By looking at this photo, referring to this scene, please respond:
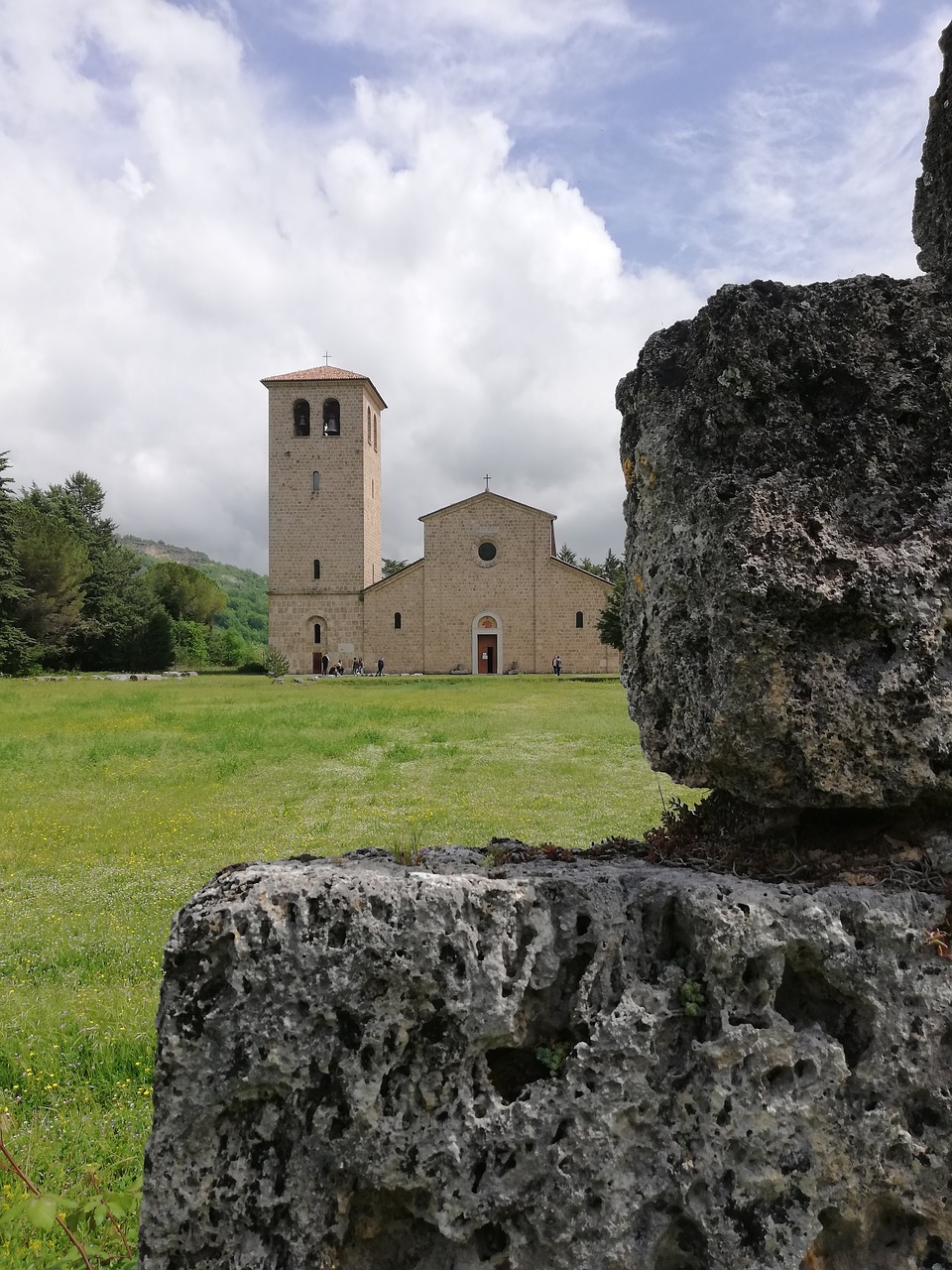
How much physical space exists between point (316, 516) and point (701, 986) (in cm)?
4822

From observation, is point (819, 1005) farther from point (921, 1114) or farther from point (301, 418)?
point (301, 418)

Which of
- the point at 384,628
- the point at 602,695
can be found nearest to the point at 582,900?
the point at 602,695

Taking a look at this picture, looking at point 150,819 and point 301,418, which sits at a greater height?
point 301,418

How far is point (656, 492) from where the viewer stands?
8.79 ft

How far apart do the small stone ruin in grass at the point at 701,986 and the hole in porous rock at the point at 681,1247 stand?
2cm

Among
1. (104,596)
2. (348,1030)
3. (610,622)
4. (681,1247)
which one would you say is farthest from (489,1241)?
(104,596)

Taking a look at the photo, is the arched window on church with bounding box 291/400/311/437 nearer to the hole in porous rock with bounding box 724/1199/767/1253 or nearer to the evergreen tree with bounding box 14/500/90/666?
the evergreen tree with bounding box 14/500/90/666

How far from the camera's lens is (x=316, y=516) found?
1916 inches

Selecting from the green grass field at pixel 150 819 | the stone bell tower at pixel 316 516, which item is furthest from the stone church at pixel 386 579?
the green grass field at pixel 150 819

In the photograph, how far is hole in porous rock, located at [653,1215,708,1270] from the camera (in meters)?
2.14

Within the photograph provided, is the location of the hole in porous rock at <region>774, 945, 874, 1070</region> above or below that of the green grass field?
above

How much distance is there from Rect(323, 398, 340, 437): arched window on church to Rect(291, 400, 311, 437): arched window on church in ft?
3.16

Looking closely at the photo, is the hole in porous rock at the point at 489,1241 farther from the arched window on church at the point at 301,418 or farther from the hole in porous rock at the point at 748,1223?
the arched window on church at the point at 301,418

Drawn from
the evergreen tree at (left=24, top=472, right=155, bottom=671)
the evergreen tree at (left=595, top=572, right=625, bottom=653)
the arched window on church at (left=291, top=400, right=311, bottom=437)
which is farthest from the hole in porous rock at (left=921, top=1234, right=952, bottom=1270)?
the evergreen tree at (left=24, top=472, right=155, bottom=671)
